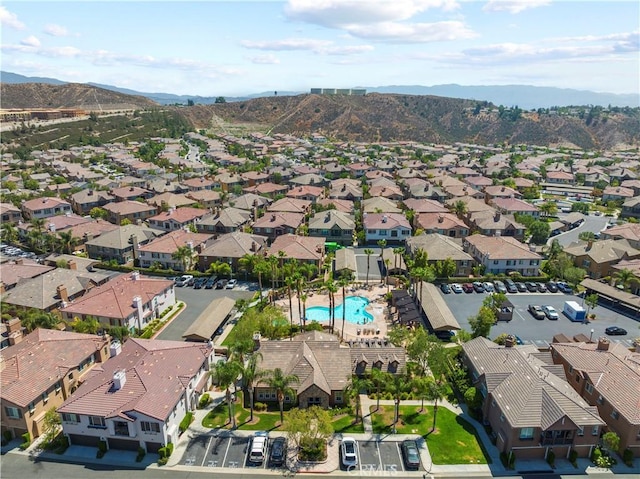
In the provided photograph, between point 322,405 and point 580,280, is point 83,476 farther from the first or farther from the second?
point 580,280

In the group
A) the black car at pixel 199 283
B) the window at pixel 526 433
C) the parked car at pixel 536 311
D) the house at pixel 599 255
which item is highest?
the house at pixel 599 255

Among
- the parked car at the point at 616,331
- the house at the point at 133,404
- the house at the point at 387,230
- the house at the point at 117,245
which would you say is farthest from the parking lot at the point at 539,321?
the house at the point at 117,245

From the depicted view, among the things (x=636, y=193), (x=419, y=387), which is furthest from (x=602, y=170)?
(x=419, y=387)

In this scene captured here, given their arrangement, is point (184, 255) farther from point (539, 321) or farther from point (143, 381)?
point (539, 321)

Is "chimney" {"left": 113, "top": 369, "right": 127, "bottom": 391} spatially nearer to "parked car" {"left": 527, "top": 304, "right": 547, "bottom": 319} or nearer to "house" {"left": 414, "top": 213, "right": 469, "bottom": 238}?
"parked car" {"left": 527, "top": 304, "right": 547, "bottom": 319}

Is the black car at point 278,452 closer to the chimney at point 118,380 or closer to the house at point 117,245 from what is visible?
the chimney at point 118,380

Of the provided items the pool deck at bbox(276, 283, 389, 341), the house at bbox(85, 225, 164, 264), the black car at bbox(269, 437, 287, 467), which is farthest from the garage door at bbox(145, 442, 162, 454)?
the house at bbox(85, 225, 164, 264)

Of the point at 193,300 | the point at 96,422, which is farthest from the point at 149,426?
the point at 193,300

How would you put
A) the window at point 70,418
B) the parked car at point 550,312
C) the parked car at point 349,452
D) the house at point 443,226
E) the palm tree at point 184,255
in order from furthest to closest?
the house at point 443,226 → the palm tree at point 184,255 → the parked car at point 550,312 → the window at point 70,418 → the parked car at point 349,452
